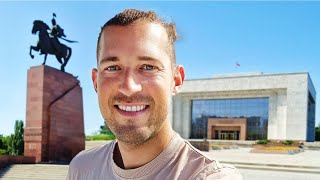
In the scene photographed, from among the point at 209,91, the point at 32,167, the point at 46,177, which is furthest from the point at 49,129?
the point at 209,91

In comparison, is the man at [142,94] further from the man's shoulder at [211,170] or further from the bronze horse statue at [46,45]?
the bronze horse statue at [46,45]

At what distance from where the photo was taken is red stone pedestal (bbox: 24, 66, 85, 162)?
13.6 metres

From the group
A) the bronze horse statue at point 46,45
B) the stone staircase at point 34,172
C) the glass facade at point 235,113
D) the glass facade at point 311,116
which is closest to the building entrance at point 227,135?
the glass facade at point 235,113

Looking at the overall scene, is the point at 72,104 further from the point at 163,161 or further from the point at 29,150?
the point at 163,161

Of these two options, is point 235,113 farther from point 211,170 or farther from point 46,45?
point 211,170

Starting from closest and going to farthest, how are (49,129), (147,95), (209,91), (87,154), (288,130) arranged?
(147,95) → (87,154) → (49,129) → (288,130) → (209,91)

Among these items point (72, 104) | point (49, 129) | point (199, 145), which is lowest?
point (199, 145)

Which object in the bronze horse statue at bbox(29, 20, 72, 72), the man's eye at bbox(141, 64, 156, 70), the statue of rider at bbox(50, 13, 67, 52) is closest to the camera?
the man's eye at bbox(141, 64, 156, 70)

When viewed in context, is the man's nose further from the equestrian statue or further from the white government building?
the white government building

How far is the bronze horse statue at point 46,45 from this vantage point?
48.2ft

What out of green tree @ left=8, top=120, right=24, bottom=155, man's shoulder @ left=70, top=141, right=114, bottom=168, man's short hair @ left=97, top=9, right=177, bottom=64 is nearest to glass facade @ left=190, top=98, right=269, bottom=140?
green tree @ left=8, top=120, right=24, bottom=155

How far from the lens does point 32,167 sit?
39.6ft

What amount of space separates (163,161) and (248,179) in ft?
36.1

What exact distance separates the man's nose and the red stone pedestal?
13.6 metres
